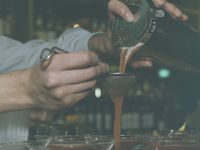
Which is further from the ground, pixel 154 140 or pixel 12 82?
pixel 12 82

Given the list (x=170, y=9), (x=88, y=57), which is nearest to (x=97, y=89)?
(x=170, y=9)

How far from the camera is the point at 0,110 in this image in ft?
4.33

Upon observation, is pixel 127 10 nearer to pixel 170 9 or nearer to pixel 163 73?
pixel 170 9

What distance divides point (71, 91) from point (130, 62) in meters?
0.36

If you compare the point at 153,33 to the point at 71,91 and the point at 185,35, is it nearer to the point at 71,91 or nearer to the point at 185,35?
the point at 185,35

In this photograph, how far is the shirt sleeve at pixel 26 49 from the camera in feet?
5.65

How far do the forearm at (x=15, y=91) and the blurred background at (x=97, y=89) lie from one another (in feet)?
5.36

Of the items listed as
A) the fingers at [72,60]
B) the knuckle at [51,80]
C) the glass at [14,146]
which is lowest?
the glass at [14,146]

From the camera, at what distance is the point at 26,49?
5.84 feet

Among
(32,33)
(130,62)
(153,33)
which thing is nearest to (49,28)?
(32,33)

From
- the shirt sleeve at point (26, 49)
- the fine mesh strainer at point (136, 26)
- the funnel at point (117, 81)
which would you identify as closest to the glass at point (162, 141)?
the funnel at point (117, 81)

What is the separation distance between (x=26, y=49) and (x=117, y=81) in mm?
605

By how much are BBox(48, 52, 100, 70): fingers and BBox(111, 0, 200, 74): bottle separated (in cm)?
20

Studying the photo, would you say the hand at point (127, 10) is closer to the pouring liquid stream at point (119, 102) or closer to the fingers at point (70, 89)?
the pouring liquid stream at point (119, 102)
